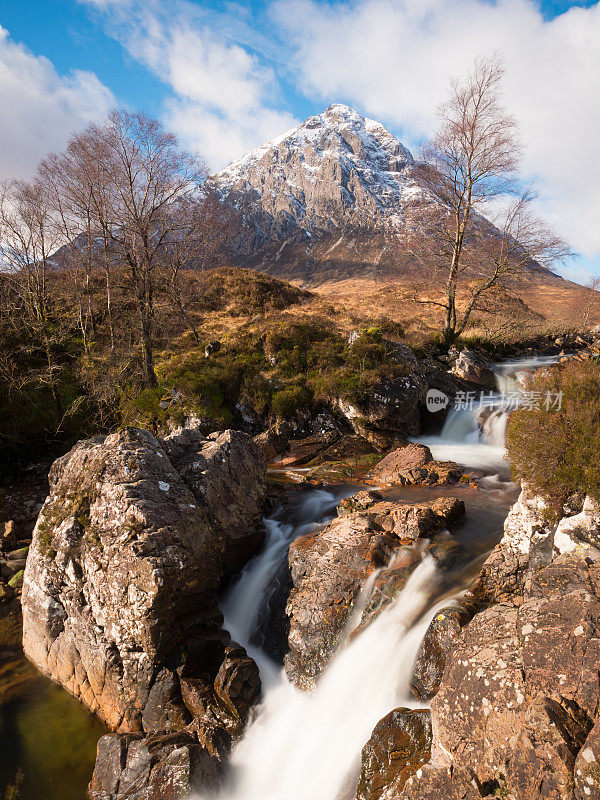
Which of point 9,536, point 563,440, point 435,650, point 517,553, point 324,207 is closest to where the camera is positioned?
point 435,650

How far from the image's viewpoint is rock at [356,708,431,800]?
505cm

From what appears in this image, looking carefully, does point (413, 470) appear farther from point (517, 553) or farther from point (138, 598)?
point (138, 598)

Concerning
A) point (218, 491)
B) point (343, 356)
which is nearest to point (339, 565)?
point (218, 491)

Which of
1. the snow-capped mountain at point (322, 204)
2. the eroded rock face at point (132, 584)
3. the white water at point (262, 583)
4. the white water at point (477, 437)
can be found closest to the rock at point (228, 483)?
the eroded rock face at point (132, 584)

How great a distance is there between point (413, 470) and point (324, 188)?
179 meters

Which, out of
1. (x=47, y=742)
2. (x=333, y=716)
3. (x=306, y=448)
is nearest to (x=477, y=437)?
(x=306, y=448)

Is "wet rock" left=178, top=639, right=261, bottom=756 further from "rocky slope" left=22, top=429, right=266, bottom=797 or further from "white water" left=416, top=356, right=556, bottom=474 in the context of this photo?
"white water" left=416, top=356, right=556, bottom=474

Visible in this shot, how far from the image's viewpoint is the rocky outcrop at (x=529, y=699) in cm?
386

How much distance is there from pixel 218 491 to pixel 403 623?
4.79 m

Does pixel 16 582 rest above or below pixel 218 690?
above

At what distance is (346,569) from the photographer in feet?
25.8

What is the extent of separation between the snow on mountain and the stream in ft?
441

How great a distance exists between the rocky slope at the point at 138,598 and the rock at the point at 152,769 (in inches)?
1.7

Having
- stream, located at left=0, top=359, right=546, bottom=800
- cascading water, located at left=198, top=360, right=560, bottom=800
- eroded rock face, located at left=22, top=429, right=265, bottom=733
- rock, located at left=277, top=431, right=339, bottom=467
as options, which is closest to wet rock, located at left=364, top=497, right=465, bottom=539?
stream, located at left=0, top=359, right=546, bottom=800
